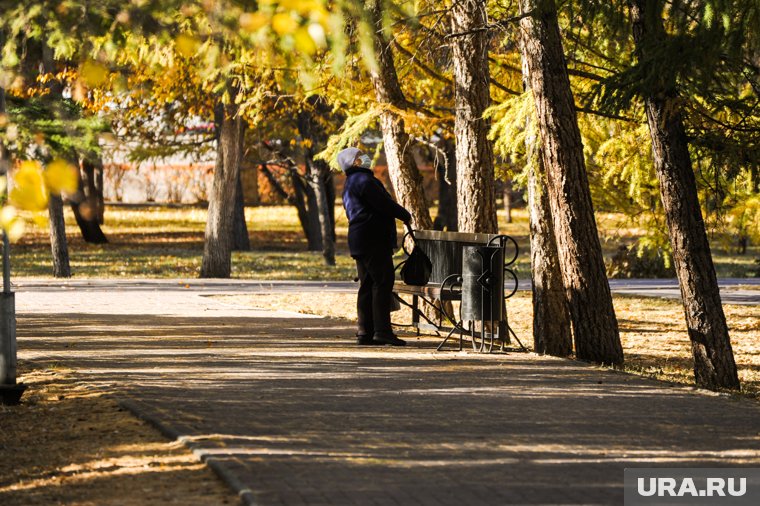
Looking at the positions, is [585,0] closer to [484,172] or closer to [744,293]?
[484,172]

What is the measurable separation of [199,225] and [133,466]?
45653mm

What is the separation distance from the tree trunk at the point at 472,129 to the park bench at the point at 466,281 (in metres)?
0.86

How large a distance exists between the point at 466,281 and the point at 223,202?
51.3 feet

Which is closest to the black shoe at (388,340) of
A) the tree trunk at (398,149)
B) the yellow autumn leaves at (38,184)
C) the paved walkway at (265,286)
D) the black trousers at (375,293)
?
the black trousers at (375,293)

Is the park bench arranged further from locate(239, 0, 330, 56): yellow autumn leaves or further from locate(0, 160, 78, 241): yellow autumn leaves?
locate(0, 160, 78, 241): yellow autumn leaves

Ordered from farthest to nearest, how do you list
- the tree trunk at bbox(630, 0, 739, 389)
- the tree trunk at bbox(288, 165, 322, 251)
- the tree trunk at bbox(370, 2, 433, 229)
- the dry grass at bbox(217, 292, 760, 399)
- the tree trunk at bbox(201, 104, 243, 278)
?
the tree trunk at bbox(288, 165, 322, 251) → the tree trunk at bbox(201, 104, 243, 278) → the tree trunk at bbox(370, 2, 433, 229) → the dry grass at bbox(217, 292, 760, 399) → the tree trunk at bbox(630, 0, 739, 389)

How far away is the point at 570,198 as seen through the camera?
13375mm

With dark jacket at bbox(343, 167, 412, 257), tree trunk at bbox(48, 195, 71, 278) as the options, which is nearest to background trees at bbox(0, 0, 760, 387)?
dark jacket at bbox(343, 167, 412, 257)

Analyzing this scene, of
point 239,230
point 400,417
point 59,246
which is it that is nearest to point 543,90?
point 400,417

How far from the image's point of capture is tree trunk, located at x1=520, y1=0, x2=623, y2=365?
13.3 metres

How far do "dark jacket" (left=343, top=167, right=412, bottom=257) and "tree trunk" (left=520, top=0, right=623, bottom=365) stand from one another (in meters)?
1.52

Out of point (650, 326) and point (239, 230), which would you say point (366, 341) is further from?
point (239, 230)

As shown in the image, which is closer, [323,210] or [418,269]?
[418,269]

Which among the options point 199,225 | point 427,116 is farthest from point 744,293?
point 199,225
